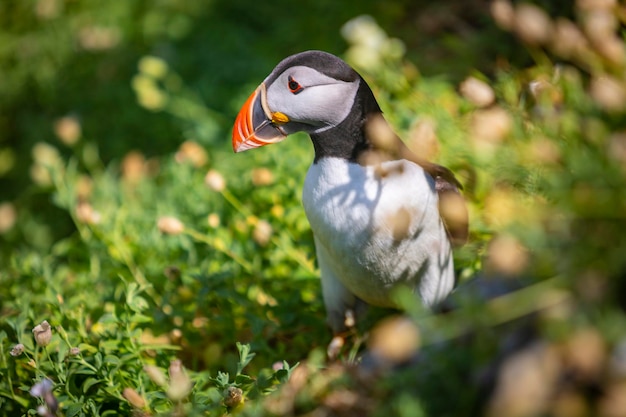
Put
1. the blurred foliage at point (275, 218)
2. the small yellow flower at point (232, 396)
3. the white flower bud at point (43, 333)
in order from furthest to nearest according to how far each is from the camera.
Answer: the white flower bud at point (43, 333)
the small yellow flower at point (232, 396)
the blurred foliage at point (275, 218)

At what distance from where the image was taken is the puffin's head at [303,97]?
2.05 m

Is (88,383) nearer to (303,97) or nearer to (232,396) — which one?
(232,396)

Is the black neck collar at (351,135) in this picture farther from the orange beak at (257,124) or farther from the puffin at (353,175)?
the orange beak at (257,124)

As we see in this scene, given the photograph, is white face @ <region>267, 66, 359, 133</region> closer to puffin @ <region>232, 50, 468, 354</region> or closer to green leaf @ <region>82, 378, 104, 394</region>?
puffin @ <region>232, 50, 468, 354</region>

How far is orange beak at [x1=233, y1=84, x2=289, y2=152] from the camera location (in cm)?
213

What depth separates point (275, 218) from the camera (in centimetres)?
295

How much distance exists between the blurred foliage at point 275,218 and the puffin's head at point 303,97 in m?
0.36

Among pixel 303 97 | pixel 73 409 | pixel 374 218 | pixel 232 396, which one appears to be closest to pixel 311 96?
pixel 303 97

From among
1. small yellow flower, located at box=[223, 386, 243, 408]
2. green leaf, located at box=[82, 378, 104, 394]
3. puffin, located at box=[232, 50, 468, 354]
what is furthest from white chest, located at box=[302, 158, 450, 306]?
green leaf, located at box=[82, 378, 104, 394]

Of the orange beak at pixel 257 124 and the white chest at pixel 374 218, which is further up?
the orange beak at pixel 257 124

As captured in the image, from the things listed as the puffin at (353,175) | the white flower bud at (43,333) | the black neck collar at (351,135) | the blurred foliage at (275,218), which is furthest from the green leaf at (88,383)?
the black neck collar at (351,135)

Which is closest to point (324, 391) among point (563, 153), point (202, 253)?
point (563, 153)

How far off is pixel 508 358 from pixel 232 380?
993 millimetres

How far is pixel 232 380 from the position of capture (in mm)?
2154
